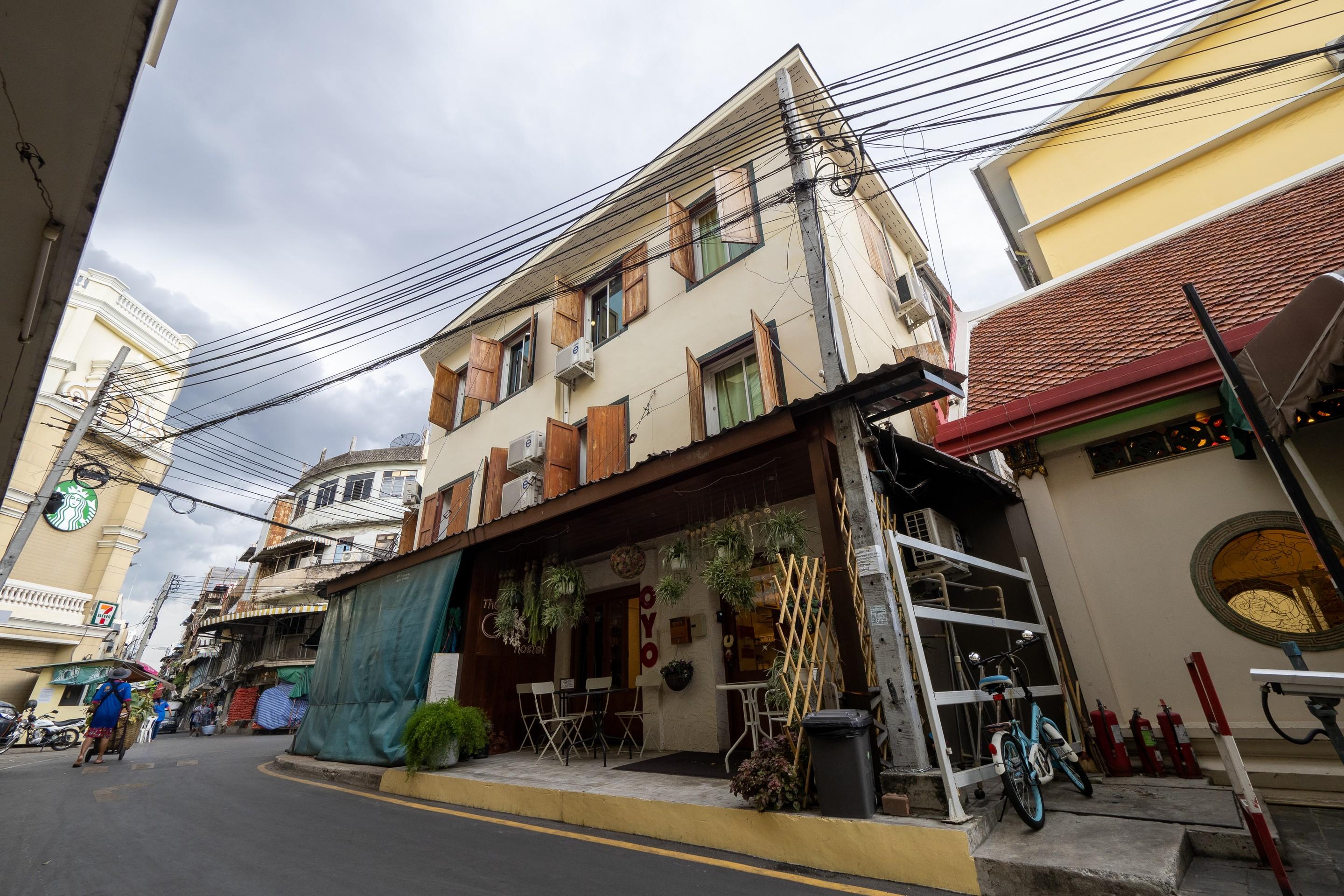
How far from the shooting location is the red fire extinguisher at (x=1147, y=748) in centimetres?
502

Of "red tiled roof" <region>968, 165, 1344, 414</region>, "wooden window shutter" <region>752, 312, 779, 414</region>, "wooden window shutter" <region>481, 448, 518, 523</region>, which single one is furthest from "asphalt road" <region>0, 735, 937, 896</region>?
"red tiled roof" <region>968, 165, 1344, 414</region>

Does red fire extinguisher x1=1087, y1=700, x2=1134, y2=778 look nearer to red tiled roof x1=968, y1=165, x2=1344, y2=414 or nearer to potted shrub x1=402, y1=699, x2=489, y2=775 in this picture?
red tiled roof x1=968, y1=165, x2=1344, y2=414

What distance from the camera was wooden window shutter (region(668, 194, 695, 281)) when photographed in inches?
367

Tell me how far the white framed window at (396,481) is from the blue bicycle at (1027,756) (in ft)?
100

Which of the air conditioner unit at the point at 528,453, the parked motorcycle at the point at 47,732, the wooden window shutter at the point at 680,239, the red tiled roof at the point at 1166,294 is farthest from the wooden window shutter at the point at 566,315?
the parked motorcycle at the point at 47,732

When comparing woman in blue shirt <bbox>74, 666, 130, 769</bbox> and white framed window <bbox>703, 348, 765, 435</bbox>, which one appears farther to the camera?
woman in blue shirt <bbox>74, 666, 130, 769</bbox>

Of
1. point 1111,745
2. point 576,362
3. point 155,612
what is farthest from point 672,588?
point 155,612

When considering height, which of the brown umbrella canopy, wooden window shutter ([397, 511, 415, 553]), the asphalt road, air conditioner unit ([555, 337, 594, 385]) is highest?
air conditioner unit ([555, 337, 594, 385])

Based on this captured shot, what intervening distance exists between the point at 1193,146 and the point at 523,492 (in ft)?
44.3

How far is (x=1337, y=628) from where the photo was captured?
487 centimetres

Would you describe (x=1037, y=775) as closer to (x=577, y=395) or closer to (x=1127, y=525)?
(x=1127, y=525)

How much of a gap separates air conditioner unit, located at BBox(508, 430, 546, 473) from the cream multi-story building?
1477 centimetres

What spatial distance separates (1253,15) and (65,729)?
34.0 metres

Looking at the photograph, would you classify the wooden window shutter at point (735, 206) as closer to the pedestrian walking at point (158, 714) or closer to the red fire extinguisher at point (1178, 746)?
the red fire extinguisher at point (1178, 746)
